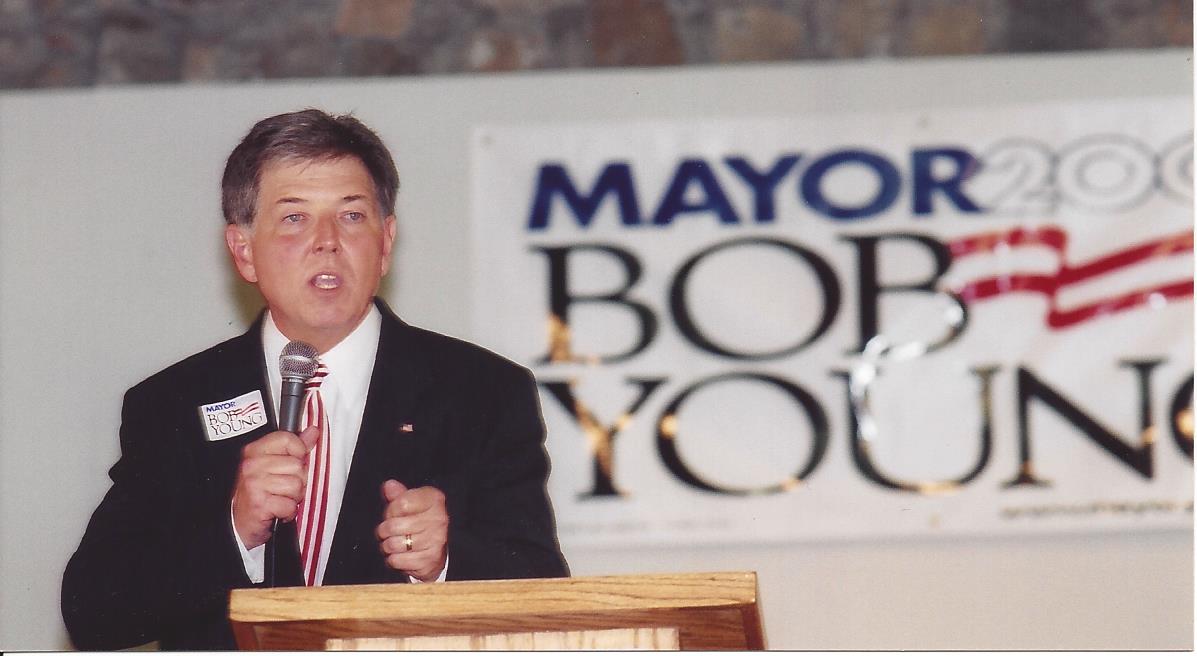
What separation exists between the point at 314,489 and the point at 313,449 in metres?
0.09

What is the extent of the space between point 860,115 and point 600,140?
Result: 1.91ft

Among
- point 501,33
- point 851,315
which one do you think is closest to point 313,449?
point 501,33

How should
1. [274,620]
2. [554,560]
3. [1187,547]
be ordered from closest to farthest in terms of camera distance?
[274,620]
[554,560]
[1187,547]

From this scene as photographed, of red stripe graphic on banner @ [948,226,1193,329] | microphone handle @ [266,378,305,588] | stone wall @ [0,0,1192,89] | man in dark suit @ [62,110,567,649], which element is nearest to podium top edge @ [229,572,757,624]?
microphone handle @ [266,378,305,588]

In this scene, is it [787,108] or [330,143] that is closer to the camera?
[330,143]

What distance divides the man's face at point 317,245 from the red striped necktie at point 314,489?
3.9 inches

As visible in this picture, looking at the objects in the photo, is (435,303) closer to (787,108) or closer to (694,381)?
(694,381)

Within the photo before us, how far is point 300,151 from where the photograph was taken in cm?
284

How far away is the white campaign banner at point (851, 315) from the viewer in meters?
3.08

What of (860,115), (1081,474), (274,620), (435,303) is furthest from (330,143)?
(1081,474)

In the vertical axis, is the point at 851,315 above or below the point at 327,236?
below

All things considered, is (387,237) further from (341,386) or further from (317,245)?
(341,386)

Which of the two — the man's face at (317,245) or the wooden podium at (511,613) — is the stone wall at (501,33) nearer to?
the man's face at (317,245)

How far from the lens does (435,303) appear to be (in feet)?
10.3
